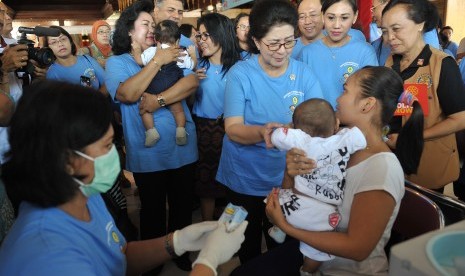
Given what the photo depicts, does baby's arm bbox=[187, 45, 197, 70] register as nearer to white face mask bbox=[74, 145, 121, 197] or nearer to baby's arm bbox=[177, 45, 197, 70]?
baby's arm bbox=[177, 45, 197, 70]

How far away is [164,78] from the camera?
7.50 ft

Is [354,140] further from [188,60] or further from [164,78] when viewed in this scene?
[188,60]

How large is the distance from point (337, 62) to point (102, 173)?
170 centimetres

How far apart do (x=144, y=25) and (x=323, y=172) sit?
59.1 inches

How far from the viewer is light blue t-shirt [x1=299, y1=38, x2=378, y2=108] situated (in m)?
2.28

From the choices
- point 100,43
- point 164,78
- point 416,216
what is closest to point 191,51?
point 164,78

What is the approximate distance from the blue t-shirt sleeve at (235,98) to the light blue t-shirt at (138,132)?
60 cm

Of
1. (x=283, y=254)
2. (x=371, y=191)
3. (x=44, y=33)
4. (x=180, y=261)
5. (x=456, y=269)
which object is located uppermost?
(x=44, y=33)

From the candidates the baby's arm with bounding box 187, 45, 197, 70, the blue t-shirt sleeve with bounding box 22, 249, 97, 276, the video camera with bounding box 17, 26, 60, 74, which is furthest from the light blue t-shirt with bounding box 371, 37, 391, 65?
the blue t-shirt sleeve with bounding box 22, 249, 97, 276

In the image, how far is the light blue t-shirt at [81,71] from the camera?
10.5ft

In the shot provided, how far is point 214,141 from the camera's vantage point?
281 centimetres

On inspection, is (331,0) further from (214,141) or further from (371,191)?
(371,191)

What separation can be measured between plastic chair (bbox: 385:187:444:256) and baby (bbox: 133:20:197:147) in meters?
1.28

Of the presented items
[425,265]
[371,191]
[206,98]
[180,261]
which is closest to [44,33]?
[206,98]
